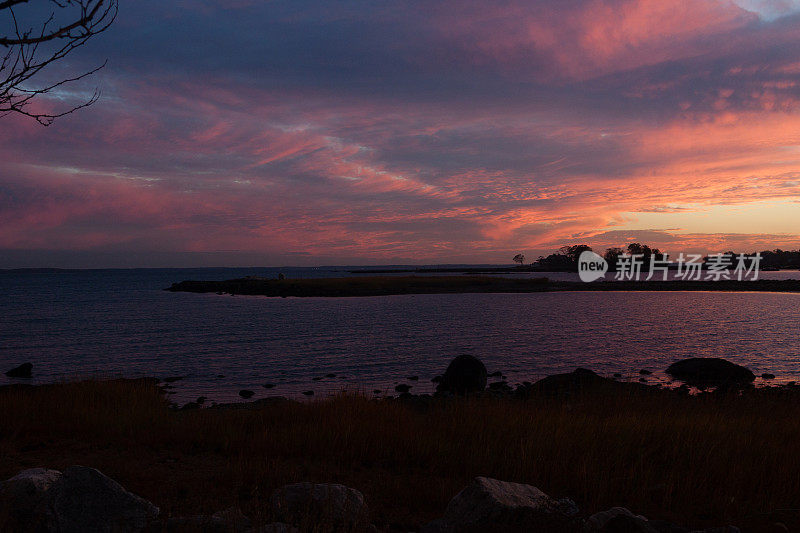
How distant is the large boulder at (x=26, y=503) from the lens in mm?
5305

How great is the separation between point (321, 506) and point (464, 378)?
1550cm

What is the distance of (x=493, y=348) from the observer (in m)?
32.2

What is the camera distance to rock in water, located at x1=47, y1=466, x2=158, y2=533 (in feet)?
17.1

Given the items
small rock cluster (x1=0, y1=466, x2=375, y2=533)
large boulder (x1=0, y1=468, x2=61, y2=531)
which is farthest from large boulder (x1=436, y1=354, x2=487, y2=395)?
large boulder (x1=0, y1=468, x2=61, y2=531)

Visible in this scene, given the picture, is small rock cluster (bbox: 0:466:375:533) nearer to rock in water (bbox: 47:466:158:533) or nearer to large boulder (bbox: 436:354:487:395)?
rock in water (bbox: 47:466:158:533)

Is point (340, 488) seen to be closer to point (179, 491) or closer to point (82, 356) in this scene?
point (179, 491)

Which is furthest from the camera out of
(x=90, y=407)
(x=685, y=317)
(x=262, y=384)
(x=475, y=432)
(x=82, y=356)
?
(x=685, y=317)

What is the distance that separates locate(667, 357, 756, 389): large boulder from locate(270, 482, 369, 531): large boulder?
21.3m

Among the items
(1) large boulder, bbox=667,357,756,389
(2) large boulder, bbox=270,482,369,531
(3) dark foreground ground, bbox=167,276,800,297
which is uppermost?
(2) large boulder, bbox=270,482,369,531

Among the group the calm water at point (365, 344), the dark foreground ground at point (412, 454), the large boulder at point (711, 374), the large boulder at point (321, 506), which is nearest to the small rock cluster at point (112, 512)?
the large boulder at point (321, 506)

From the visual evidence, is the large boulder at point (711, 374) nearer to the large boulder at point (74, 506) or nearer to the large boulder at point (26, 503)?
the large boulder at point (74, 506)

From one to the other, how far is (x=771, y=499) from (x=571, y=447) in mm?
2903

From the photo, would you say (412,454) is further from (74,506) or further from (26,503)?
(26,503)

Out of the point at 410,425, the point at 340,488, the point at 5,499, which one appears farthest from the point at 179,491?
the point at 410,425
